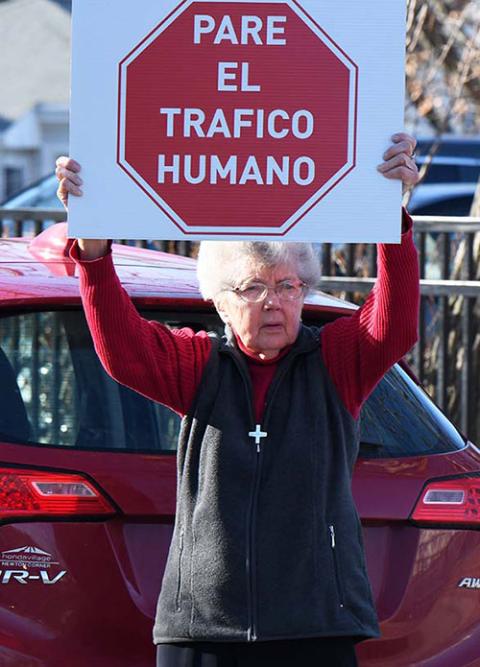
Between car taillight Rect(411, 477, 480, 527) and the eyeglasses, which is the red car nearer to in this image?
car taillight Rect(411, 477, 480, 527)

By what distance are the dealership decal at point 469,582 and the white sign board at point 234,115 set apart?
47.1 inches

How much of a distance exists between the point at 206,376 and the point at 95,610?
78 cm

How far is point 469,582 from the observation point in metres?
3.93

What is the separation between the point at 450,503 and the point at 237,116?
1.34 metres

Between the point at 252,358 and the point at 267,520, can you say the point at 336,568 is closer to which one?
the point at 267,520

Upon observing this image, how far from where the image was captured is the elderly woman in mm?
3164

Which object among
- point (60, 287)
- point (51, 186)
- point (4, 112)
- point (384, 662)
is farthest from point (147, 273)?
point (4, 112)

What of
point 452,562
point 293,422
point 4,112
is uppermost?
point 4,112

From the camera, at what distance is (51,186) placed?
44.1ft

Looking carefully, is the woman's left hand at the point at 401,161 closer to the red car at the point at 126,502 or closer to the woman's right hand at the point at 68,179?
the woman's right hand at the point at 68,179

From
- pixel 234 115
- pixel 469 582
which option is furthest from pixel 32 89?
pixel 234 115

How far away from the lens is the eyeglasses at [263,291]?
→ 129 inches

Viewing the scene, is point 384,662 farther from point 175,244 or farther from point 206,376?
point 175,244

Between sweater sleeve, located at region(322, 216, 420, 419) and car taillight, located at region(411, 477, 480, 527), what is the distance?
2.28 feet
